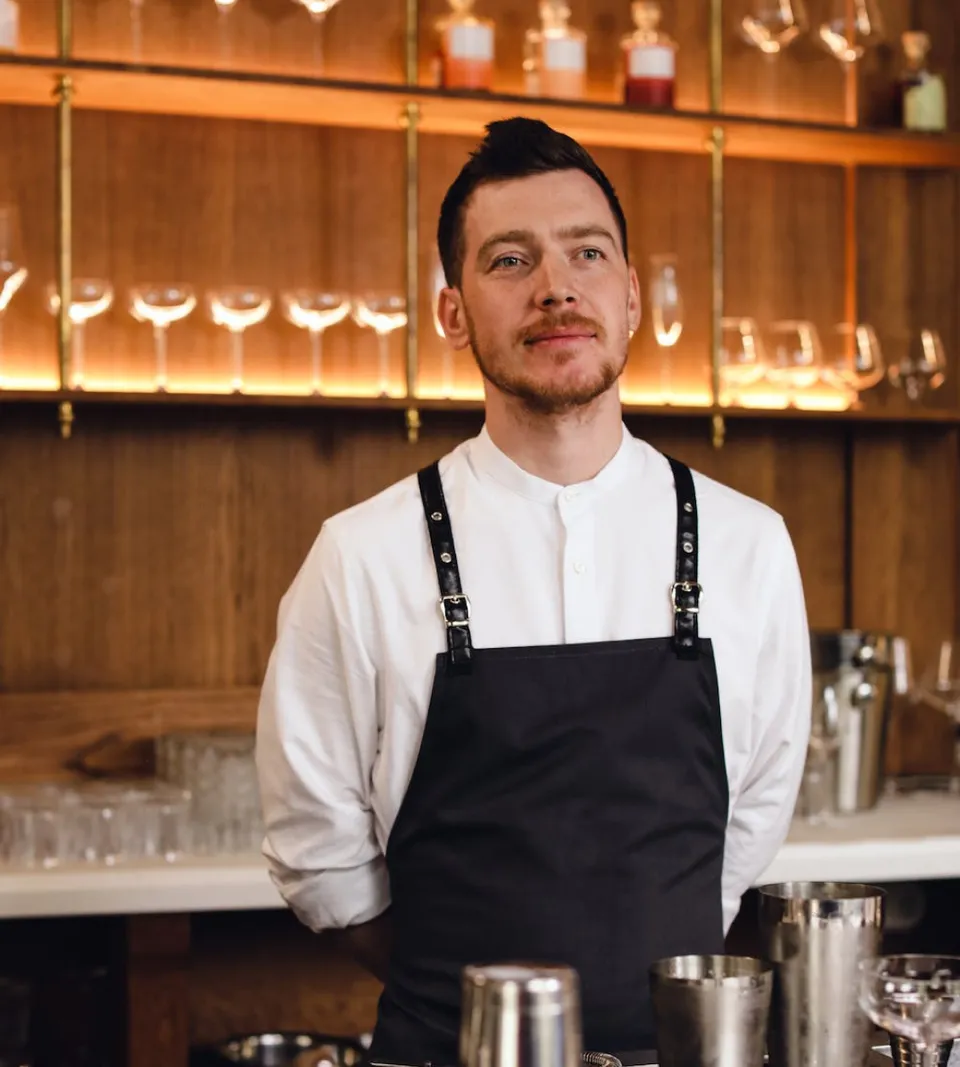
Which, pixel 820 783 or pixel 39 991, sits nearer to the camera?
pixel 39 991

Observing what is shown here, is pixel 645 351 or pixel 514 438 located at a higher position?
pixel 645 351

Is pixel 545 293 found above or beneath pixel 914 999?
above

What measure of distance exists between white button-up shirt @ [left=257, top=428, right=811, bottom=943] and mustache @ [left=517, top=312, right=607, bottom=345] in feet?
0.55

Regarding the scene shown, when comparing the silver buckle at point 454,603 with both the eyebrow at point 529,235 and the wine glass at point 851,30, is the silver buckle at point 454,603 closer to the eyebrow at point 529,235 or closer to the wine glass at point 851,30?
the eyebrow at point 529,235

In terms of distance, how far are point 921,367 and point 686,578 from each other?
1731 mm

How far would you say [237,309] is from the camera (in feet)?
9.80

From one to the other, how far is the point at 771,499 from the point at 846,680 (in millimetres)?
517

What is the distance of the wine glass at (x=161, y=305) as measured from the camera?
295 cm

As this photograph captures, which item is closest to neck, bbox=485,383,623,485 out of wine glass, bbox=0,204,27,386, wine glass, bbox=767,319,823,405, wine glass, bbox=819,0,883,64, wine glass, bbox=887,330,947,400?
wine glass, bbox=0,204,27,386

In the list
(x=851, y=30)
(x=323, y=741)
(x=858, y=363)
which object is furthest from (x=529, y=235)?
(x=851, y=30)

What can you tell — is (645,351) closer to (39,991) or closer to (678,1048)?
(39,991)

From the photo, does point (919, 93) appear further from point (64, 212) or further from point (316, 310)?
point (64, 212)

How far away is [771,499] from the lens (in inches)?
136

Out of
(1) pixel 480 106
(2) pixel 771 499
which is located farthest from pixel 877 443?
(1) pixel 480 106
